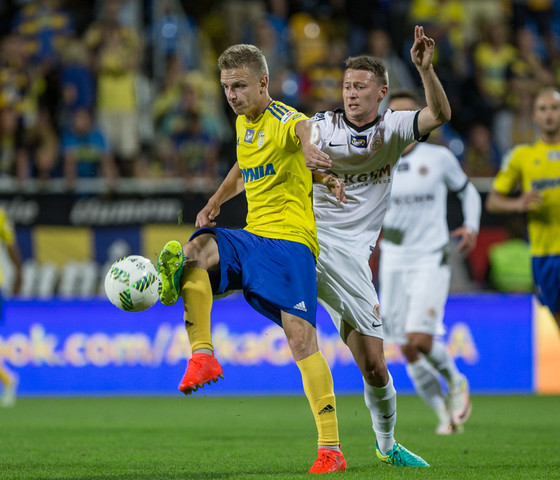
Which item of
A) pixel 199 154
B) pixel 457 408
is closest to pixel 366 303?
pixel 457 408

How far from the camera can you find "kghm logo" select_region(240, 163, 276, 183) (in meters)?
5.36

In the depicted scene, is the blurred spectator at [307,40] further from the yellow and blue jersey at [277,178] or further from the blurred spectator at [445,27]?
the yellow and blue jersey at [277,178]

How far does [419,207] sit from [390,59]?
7878mm

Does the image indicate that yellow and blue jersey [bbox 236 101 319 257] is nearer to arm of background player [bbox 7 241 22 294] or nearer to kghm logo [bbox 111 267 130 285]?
kghm logo [bbox 111 267 130 285]

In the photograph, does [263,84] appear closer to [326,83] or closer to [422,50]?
[422,50]

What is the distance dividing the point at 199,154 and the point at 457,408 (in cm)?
679

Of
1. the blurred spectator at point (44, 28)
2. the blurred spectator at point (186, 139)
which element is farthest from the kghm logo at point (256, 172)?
the blurred spectator at point (44, 28)

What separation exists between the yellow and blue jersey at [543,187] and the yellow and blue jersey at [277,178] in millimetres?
3806

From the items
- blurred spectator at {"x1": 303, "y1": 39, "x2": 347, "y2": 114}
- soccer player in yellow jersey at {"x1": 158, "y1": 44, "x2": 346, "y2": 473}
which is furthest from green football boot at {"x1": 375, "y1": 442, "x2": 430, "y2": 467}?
blurred spectator at {"x1": 303, "y1": 39, "x2": 347, "y2": 114}

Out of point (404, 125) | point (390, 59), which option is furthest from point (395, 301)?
point (390, 59)

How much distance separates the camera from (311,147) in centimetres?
478

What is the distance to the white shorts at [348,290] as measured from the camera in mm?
5816

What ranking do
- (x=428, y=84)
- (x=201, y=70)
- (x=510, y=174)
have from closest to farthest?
(x=428, y=84)
(x=510, y=174)
(x=201, y=70)

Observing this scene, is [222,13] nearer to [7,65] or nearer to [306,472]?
[7,65]
